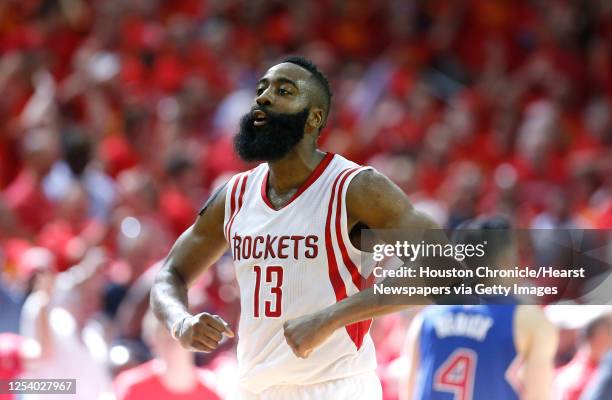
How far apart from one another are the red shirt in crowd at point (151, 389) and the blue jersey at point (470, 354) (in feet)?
4.11

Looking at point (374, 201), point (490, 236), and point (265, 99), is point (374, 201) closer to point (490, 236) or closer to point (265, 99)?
point (265, 99)

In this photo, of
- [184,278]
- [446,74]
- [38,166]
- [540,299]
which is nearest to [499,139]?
[446,74]

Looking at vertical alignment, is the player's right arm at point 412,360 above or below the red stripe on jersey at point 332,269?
above

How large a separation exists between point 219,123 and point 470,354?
207 inches

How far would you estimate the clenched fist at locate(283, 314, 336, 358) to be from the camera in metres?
3.69

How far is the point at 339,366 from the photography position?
395 cm

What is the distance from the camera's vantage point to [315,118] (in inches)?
165

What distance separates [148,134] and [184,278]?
541cm

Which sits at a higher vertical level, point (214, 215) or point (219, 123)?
point (219, 123)

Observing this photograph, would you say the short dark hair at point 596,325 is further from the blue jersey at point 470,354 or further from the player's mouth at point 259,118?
the player's mouth at point 259,118

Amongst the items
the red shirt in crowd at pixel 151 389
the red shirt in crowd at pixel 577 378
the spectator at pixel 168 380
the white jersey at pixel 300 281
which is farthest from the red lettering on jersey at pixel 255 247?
the red shirt in crowd at pixel 577 378

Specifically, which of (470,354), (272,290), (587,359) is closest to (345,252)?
(272,290)

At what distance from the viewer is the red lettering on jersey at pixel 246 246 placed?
4.06 meters

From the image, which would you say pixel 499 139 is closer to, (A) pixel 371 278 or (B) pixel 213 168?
(B) pixel 213 168
